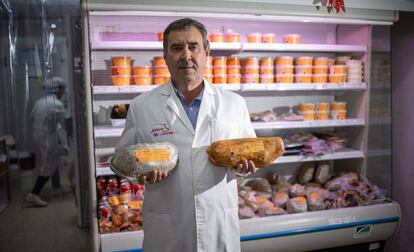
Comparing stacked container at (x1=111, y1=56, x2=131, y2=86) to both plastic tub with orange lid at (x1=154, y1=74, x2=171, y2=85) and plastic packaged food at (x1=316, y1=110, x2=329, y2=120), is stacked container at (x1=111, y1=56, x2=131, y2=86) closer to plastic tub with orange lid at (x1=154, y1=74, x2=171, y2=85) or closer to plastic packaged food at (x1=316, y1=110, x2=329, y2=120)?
plastic tub with orange lid at (x1=154, y1=74, x2=171, y2=85)

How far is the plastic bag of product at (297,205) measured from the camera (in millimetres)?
3137

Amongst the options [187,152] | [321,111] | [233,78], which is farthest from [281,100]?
[187,152]

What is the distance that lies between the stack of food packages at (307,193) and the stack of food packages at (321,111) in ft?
1.89

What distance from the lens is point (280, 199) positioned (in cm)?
329

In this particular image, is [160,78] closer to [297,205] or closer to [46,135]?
[46,135]

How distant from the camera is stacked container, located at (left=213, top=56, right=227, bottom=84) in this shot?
313 cm

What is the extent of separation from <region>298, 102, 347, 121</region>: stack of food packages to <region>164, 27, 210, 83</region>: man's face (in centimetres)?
197

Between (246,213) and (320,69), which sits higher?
(320,69)

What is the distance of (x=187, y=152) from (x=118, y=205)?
1.38 meters

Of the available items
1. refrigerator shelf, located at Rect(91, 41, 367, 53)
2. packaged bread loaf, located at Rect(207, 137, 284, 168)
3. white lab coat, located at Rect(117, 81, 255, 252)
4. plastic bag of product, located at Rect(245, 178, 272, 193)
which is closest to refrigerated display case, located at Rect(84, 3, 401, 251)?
refrigerator shelf, located at Rect(91, 41, 367, 53)

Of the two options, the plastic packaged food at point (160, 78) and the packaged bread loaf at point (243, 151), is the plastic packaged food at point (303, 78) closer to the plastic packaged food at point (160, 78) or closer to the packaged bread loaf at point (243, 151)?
the plastic packaged food at point (160, 78)

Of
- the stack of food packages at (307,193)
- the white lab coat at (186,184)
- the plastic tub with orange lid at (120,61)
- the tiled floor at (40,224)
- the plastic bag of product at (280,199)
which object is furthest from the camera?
the plastic bag of product at (280,199)

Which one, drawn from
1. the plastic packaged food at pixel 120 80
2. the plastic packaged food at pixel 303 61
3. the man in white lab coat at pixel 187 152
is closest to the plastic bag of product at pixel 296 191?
the plastic packaged food at pixel 303 61

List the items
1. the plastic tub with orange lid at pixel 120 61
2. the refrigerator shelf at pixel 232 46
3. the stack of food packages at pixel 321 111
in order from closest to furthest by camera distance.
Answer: the refrigerator shelf at pixel 232 46 → the plastic tub with orange lid at pixel 120 61 → the stack of food packages at pixel 321 111
